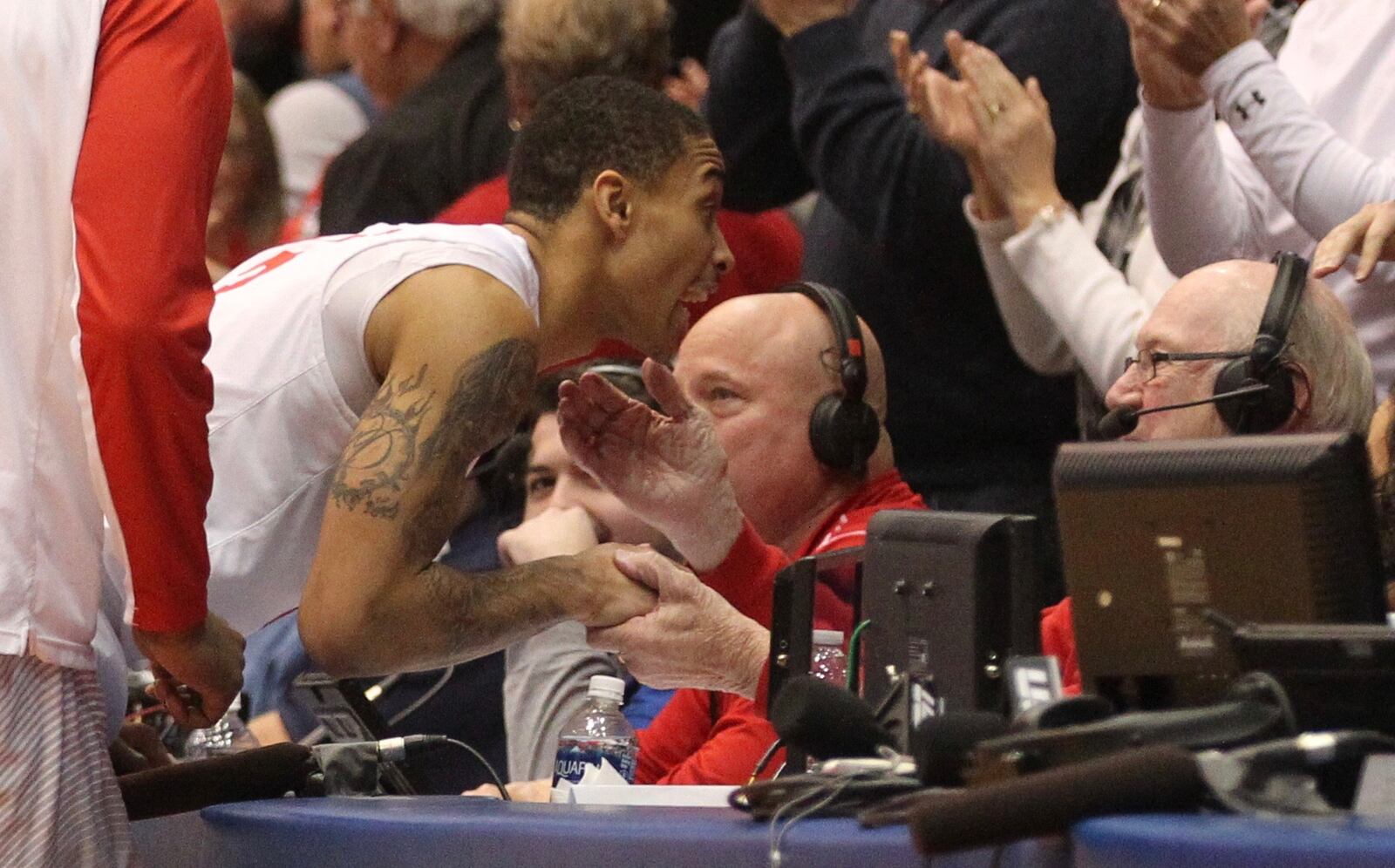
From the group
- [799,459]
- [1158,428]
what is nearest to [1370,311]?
[1158,428]

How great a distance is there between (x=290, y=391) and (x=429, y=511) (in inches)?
12.3

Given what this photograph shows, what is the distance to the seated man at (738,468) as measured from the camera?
9.38ft

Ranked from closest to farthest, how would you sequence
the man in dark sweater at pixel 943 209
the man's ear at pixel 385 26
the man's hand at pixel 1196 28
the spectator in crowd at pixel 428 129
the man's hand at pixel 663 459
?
1. the man's hand at pixel 663 459
2. the man's hand at pixel 1196 28
3. the man in dark sweater at pixel 943 209
4. the spectator in crowd at pixel 428 129
5. the man's ear at pixel 385 26

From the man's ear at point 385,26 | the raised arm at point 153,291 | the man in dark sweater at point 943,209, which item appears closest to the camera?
the raised arm at point 153,291

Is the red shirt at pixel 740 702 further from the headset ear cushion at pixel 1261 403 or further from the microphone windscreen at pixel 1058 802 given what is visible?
the microphone windscreen at pixel 1058 802

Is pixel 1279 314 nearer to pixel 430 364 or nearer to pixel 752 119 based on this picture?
pixel 430 364

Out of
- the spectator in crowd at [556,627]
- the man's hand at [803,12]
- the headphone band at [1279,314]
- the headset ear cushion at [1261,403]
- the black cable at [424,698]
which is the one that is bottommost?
the black cable at [424,698]

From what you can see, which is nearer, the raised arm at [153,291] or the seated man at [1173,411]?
the raised arm at [153,291]

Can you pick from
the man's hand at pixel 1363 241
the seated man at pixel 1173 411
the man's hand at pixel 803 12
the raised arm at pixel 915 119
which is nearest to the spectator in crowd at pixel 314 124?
the man's hand at pixel 803 12

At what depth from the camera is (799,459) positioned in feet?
10.9

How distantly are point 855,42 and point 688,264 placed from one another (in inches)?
34.1

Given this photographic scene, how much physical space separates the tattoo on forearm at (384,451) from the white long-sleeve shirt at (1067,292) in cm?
121

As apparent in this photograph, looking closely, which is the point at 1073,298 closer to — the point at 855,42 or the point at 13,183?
the point at 855,42

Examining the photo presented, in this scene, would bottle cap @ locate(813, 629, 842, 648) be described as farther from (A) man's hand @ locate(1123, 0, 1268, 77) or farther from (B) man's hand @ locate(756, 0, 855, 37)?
(B) man's hand @ locate(756, 0, 855, 37)
